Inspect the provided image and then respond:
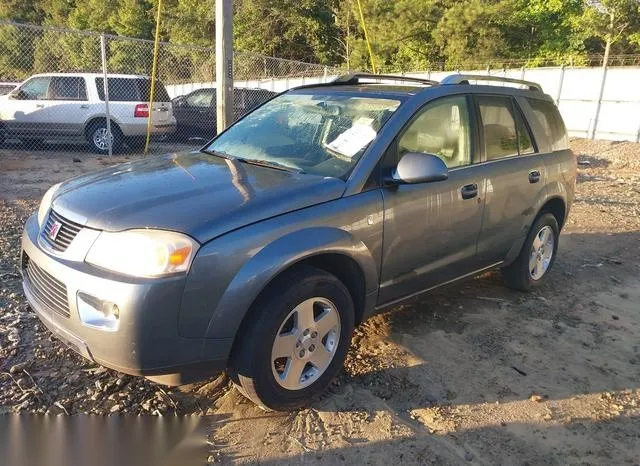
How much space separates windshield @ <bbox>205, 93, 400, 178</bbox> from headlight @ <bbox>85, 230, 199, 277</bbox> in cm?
109

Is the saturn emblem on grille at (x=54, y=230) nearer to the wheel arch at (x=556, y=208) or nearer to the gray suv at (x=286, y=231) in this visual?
the gray suv at (x=286, y=231)

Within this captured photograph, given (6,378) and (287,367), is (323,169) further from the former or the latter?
(6,378)

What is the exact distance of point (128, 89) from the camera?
1177 centimetres

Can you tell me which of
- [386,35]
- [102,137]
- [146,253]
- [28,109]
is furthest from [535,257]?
[386,35]

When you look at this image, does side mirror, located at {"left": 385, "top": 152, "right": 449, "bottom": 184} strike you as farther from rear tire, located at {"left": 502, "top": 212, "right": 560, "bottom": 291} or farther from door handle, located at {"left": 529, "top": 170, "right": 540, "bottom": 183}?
rear tire, located at {"left": 502, "top": 212, "right": 560, "bottom": 291}

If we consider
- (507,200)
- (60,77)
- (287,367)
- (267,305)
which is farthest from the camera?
(60,77)

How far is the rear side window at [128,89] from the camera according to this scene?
1157 centimetres

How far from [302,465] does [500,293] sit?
295 centimetres

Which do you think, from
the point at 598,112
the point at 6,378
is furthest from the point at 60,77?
the point at 598,112

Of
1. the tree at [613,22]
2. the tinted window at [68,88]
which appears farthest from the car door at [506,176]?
the tree at [613,22]

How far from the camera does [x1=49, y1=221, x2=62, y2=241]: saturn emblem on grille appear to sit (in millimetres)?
2820

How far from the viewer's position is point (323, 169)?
3.30 meters

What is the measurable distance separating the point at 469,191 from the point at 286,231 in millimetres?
1676

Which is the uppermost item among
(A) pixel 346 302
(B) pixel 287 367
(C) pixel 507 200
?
(C) pixel 507 200
